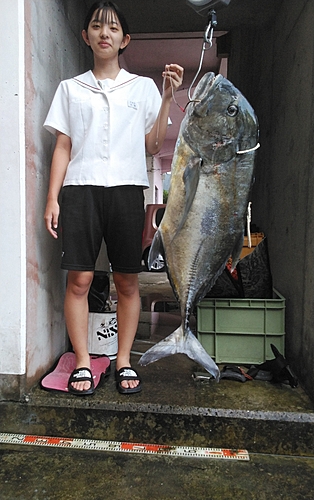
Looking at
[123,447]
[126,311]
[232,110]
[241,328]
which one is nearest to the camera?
[232,110]

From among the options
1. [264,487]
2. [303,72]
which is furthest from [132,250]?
[303,72]

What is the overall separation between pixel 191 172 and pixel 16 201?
101 centimetres

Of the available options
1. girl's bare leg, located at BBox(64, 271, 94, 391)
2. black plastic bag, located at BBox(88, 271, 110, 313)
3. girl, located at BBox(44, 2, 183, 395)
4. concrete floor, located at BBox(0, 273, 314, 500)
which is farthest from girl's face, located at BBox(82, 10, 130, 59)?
concrete floor, located at BBox(0, 273, 314, 500)

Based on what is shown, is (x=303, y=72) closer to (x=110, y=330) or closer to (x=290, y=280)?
(x=290, y=280)

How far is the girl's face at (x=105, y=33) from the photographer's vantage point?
2.26 m

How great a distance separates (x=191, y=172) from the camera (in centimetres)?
202

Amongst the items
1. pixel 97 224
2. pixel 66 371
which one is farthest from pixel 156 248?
pixel 66 371

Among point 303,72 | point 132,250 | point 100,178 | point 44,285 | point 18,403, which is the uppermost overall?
point 303,72

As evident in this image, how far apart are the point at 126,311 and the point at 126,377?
405 mm

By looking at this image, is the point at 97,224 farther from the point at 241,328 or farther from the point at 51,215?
the point at 241,328

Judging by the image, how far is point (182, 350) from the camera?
2189 millimetres

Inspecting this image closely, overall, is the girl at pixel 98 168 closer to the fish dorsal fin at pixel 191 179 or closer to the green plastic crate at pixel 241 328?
the fish dorsal fin at pixel 191 179

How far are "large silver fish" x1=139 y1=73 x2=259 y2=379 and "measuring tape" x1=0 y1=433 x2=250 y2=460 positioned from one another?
40cm

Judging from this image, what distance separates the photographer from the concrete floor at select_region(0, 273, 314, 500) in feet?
5.72
